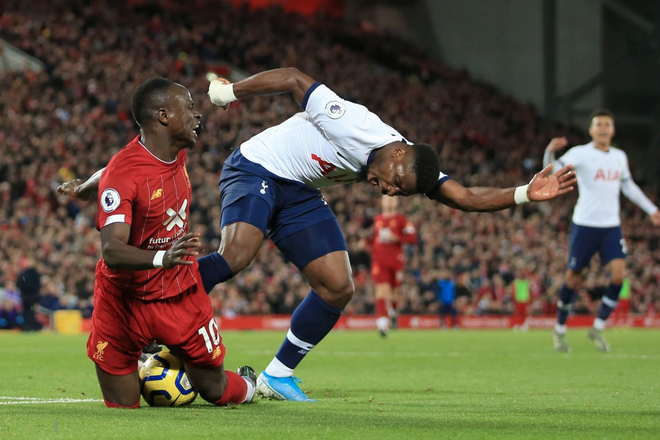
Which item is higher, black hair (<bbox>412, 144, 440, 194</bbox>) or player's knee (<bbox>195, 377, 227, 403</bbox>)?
black hair (<bbox>412, 144, 440, 194</bbox>)

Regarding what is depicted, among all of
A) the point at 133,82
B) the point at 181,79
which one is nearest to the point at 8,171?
the point at 133,82

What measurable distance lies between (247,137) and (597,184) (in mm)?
13961

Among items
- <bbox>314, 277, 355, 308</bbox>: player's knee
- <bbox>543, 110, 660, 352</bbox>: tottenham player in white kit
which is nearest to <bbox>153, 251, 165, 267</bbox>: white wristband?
<bbox>314, 277, 355, 308</bbox>: player's knee

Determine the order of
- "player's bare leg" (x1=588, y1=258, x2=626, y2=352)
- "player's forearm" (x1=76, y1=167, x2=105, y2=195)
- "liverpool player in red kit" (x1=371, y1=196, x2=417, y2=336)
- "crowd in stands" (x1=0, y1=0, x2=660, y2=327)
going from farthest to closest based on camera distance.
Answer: "crowd in stands" (x1=0, y1=0, x2=660, y2=327) → "liverpool player in red kit" (x1=371, y1=196, x2=417, y2=336) → "player's bare leg" (x1=588, y1=258, x2=626, y2=352) → "player's forearm" (x1=76, y1=167, x2=105, y2=195)

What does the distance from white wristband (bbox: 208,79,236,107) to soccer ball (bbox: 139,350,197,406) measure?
169cm

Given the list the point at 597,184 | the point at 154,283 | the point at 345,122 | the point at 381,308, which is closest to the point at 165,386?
the point at 154,283

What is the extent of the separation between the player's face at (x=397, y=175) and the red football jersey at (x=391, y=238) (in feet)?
36.4

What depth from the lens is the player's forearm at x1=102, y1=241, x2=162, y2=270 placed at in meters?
4.73

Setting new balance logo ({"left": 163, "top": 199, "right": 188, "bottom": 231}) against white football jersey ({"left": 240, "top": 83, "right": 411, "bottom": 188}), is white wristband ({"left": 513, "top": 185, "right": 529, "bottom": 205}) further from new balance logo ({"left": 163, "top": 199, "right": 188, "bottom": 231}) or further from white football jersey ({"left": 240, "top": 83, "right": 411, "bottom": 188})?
new balance logo ({"left": 163, "top": 199, "right": 188, "bottom": 231})

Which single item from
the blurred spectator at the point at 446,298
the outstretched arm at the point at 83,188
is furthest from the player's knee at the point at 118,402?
the blurred spectator at the point at 446,298

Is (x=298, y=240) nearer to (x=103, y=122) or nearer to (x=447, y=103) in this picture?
(x=103, y=122)

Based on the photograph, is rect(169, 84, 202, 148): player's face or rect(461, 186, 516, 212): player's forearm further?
rect(461, 186, 516, 212): player's forearm

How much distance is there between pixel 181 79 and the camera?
25.9m

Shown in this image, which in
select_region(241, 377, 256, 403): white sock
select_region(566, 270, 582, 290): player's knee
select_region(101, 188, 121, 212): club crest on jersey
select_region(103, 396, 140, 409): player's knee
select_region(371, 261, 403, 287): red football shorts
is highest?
select_region(101, 188, 121, 212): club crest on jersey
